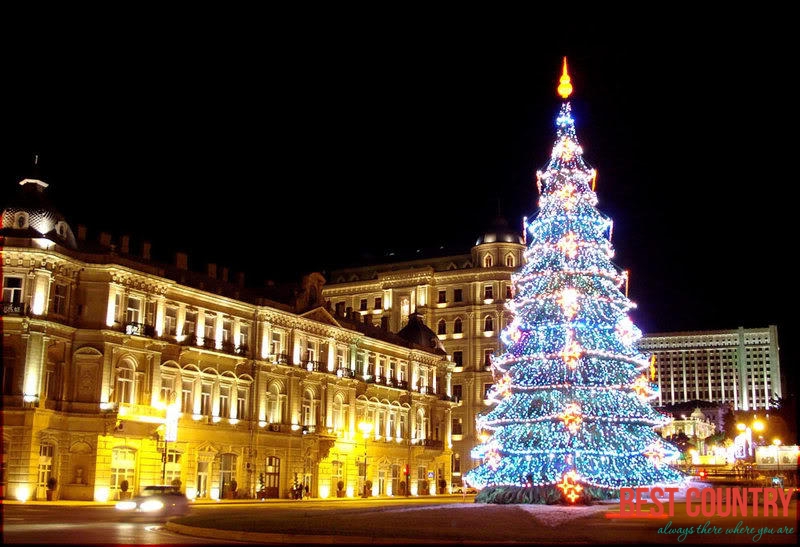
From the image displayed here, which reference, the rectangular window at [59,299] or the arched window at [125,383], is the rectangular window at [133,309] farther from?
the rectangular window at [59,299]

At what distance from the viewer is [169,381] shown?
5884 centimetres

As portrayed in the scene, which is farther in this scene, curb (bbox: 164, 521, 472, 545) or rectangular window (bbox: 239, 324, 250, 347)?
rectangular window (bbox: 239, 324, 250, 347)

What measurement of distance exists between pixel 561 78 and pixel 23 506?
3407 cm

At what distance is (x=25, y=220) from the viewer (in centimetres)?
5341

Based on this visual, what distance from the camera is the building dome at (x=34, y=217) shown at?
53156 mm

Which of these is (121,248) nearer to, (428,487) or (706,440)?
(428,487)

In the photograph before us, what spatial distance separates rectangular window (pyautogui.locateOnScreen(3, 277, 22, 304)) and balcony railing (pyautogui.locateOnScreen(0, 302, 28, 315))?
0.40 m

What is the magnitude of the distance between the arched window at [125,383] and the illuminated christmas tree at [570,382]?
2241cm

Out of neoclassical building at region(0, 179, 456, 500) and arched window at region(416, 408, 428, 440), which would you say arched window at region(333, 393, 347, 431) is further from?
arched window at region(416, 408, 428, 440)

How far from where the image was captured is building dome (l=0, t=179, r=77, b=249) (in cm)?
5316

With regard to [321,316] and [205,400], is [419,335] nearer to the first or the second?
[321,316]

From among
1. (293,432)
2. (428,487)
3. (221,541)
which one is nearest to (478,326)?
(428,487)

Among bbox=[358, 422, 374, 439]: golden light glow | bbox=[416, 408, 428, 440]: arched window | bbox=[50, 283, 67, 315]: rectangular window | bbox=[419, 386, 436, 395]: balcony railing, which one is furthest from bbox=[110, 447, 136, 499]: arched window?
bbox=[419, 386, 436, 395]: balcony railing

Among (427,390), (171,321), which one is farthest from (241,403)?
(427,390)
